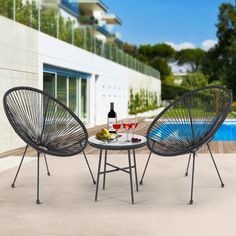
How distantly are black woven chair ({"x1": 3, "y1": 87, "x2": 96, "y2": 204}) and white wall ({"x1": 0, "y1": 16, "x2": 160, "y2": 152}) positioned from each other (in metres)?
3.17

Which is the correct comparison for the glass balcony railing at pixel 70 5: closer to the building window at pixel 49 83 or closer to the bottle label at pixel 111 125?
the building window at pixel 49 83

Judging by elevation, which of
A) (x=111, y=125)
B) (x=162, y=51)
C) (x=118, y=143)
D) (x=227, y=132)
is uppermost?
(x=162, y=51)

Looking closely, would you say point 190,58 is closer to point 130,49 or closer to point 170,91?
point 130,49

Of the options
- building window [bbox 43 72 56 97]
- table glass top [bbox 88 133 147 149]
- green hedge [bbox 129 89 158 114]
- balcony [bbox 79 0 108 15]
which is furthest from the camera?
balcony [bbox 79 0 108 15]

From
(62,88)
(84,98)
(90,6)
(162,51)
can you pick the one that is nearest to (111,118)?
(62,88)

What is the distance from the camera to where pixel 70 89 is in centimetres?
1272

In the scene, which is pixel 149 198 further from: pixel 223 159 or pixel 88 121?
pixel 88 121

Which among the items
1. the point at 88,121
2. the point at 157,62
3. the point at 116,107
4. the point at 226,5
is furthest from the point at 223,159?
the point at 157,62

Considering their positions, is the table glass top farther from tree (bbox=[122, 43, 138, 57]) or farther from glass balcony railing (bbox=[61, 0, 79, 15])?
tree (bbox=[122, 43, 138, 57])

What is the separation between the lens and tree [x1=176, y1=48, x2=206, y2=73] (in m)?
65.0

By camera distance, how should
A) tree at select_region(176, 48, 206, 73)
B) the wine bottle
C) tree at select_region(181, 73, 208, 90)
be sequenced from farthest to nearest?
tree at select_region(176, 48, 206, 73)
tree at select_region(181, 73, 208, 90)
the wine bottle

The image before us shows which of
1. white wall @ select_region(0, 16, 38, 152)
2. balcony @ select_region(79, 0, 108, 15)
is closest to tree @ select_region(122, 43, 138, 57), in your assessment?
balcony @ select_region(79, 0, 108, 15)

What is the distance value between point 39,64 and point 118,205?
240 inches

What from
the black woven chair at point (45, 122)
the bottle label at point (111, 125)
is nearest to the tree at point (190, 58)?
the bottle label at point (111, 125)
